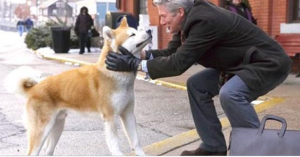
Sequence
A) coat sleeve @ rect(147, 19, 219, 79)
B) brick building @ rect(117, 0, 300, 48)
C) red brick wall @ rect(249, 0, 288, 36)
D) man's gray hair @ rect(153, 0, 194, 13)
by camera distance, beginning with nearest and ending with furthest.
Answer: coat sleeve @ rect(147, 19, 219, 79), man's gray hair @ rect(153, 0, 194, 13), brick building @ rect(117, 0, 300, 48), red brick wall @ rect(249, 0, 288, 36)

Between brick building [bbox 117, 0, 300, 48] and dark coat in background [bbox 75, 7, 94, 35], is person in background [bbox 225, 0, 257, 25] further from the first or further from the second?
dark coat in background [bbox 75, 7, 94, 35]

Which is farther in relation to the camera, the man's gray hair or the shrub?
the shrub

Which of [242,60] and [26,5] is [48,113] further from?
[26,5]

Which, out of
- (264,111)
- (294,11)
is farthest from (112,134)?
(294,11)

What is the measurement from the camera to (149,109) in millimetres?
8047

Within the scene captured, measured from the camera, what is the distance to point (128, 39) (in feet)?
14.4

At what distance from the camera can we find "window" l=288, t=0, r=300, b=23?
1184 centimetres

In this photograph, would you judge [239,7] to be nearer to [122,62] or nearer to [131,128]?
[131,128]

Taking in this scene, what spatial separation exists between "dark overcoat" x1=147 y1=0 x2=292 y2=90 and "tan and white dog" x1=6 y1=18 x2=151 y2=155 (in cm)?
59

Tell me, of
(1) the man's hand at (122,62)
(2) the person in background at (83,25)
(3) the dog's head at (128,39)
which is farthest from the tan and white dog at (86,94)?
(2) the person in background at (83,25)

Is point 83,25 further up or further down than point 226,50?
further down

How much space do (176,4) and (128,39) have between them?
2.32 feet

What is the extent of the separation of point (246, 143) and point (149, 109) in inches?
193

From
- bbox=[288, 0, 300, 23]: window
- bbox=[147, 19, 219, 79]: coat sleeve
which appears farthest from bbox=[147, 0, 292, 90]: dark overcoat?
bbox=[288, 0, 300, 23]: window
